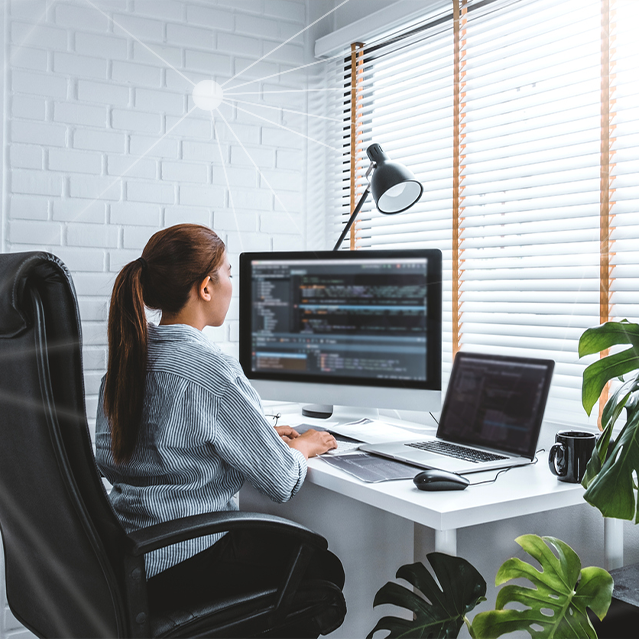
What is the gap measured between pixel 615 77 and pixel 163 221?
4.78 ft

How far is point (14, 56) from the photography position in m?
2.11

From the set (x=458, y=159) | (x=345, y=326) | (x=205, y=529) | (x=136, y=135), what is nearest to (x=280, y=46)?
(x=136, y=135)

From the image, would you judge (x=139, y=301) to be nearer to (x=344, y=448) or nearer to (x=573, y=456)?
(x=344, y=448)

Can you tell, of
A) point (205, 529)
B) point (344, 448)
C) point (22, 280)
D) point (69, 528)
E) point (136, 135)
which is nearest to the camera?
point (22, 280)

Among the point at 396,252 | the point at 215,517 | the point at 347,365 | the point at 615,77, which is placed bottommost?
the point at 215,517

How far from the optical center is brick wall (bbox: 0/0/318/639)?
2139mm

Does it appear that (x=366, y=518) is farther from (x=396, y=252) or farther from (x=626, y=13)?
(x=626, y=13)

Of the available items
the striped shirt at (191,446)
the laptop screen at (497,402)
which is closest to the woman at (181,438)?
the striped shirt at (191,446)

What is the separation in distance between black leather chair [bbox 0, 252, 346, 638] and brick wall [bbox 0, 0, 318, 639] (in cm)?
107

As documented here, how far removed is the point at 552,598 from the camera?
118 centimetres

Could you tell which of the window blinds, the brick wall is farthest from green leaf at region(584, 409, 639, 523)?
the brick wall

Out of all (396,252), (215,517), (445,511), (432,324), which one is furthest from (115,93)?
(445,511)

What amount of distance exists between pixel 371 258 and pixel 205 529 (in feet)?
3.19

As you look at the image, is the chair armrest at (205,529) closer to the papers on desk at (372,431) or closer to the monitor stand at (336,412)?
the papers on desk at (372,431)
